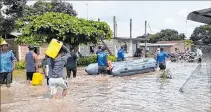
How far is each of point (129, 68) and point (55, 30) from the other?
805 centimetres

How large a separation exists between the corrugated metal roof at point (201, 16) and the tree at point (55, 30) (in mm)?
15572

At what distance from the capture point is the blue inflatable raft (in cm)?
1746

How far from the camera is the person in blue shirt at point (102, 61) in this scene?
55.0 feet

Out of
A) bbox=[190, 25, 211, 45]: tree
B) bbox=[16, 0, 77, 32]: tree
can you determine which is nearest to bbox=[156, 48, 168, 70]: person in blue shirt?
bbox=[190, 25, 211, 45]: tree

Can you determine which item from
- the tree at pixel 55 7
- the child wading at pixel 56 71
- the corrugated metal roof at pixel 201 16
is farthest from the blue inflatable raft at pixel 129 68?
the tree at pixel 55 7

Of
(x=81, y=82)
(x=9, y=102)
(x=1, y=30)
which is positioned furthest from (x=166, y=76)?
(x=1, y=30)

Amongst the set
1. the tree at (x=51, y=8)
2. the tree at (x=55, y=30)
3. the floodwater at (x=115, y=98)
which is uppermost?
the tree at (x=51, y=8)

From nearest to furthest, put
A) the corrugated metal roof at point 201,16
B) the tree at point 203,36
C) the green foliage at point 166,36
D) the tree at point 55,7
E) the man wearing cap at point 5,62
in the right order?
the corrugated metal roof at point 201,16 → the man wearing cap at point 5,62 → the tree at point 203,36 → the tree at point 55,7 → the green foliage at point 166,36

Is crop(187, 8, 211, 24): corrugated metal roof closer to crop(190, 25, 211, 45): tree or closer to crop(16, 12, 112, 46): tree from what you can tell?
crop(190, 25, 211, 45): tree

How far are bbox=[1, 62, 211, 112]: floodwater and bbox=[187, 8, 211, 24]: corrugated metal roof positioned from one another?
232 cm

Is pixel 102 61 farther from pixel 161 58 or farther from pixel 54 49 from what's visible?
pixel 54 49

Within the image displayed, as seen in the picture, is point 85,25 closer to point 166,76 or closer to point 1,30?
point 1,30

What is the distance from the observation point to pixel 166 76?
56.4 feet

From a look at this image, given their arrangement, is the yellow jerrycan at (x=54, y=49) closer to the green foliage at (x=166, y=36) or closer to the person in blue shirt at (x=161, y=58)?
the person in blue shirt at (x=161, y=58)
